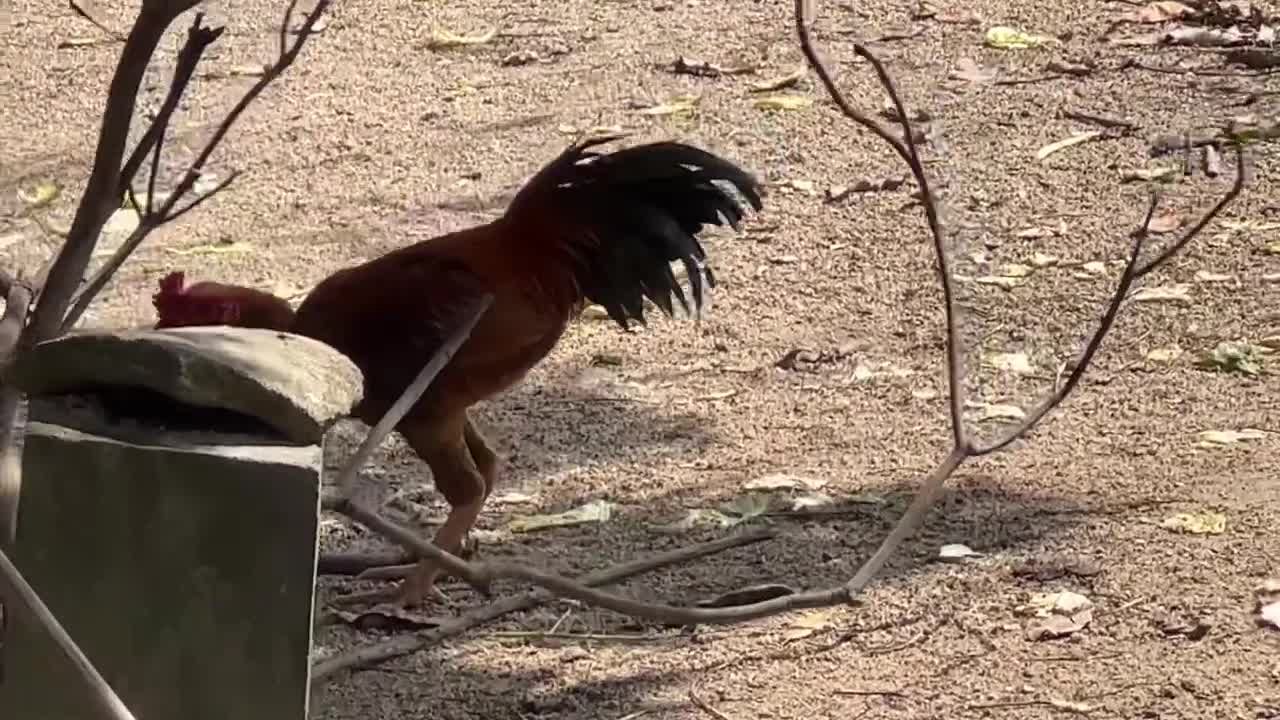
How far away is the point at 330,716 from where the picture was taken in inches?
149

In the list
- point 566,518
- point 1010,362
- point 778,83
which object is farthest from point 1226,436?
point 778,83

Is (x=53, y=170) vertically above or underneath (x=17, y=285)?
underneath

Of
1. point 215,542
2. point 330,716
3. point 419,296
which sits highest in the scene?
point 215,542

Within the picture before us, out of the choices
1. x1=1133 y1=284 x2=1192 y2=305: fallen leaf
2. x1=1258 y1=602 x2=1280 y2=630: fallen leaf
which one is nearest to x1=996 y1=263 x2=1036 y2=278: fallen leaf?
x1=1133 y1=284 x2=1192 y2=305: fallen leaf

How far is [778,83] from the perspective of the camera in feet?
24.8

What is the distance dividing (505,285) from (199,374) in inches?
76.7

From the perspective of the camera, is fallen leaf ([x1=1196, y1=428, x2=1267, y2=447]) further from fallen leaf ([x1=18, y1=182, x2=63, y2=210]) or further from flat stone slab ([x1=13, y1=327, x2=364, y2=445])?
fallen leaf ([x1=18, y1=182, x2=63, y2=210])

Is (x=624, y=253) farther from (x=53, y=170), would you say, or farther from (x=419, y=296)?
(x=53, y=170)

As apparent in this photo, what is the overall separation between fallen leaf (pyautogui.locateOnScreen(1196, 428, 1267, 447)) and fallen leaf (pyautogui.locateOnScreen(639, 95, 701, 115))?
2.89 meters

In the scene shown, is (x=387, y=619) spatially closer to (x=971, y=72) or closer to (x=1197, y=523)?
(x=1197, y=523)

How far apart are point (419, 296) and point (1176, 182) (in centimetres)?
321

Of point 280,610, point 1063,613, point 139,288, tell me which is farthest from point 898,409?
point 280,610

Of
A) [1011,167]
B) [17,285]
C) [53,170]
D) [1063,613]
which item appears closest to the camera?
[17,285]

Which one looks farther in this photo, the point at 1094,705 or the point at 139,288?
the point at 139,288
